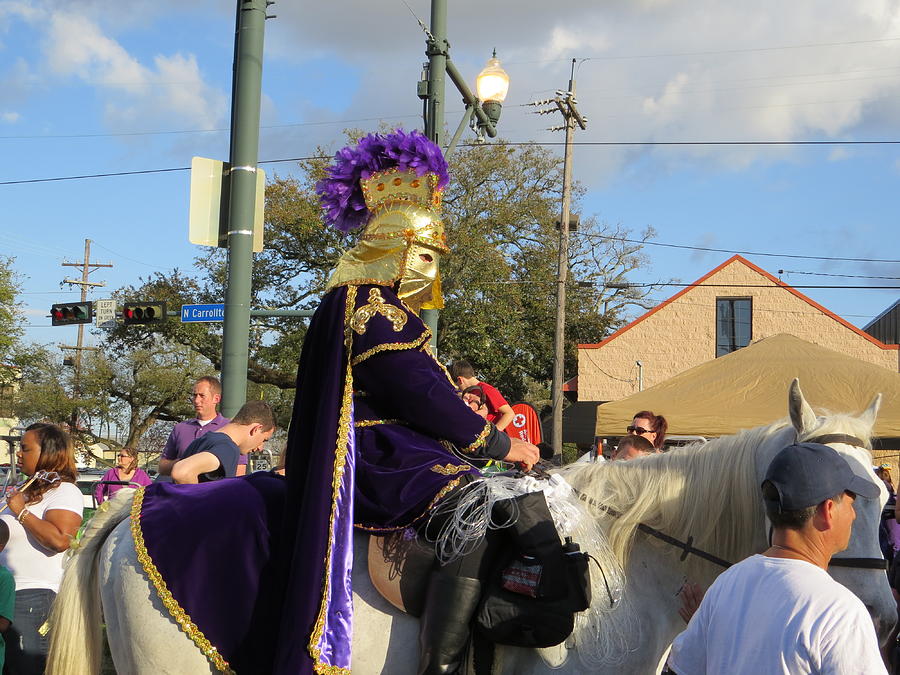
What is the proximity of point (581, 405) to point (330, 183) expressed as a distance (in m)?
32.2

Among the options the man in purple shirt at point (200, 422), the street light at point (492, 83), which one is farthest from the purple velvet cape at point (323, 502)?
the street light at point (492, 83)

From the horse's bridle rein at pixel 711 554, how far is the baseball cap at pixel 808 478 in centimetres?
77

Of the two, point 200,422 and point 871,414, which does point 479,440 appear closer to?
point 871,414

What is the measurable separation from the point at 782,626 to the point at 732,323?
118ft

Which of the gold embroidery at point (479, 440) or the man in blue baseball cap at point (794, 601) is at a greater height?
the gold embroidery at point (479, 440)

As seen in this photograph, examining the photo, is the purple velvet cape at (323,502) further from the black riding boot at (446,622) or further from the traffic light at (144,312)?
the traffic light at (144,312)

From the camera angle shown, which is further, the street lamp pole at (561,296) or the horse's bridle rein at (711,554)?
the street lamp pole at (561,296)

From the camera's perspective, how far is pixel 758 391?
13.1m

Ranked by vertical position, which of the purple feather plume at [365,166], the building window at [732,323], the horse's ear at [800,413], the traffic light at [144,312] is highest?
the building window at [732,323]

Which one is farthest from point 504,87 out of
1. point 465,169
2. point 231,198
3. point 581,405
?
point 581,405

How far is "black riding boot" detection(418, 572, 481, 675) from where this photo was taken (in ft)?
11.0

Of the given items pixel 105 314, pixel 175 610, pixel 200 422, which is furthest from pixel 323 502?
pixel 105 314

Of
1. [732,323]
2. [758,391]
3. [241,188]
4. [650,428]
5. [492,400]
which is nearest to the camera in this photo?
[241,188]

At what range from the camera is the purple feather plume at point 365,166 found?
4.16 metres
